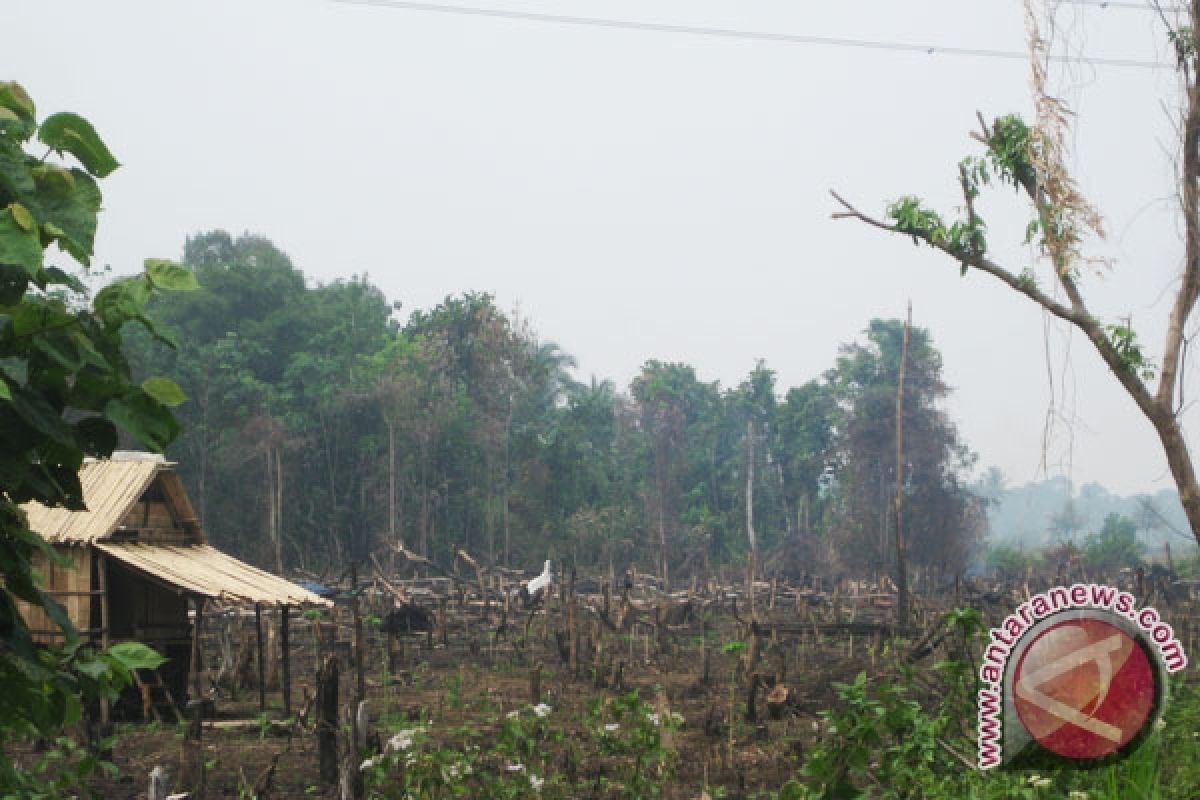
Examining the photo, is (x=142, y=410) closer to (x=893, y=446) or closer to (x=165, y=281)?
(x=165, y=281)

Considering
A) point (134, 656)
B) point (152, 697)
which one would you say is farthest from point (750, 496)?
point (134, 656)

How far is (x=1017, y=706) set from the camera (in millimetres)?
3145

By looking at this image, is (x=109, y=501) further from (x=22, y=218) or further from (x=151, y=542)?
(x=22, y=218)

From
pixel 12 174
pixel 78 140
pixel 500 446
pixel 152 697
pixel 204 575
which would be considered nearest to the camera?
pixel 12 174

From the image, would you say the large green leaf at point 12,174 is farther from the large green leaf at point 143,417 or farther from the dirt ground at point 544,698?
the dirt ground at point 544,698

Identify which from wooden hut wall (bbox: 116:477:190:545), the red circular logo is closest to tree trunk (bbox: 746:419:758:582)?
wooden hut wall (bbox: 116:477:190:545)

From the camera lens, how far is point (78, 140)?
2426mm

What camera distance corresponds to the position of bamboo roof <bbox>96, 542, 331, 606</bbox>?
41.2ft

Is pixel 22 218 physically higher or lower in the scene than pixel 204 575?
higher

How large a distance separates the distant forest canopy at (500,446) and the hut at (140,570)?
1990 cm

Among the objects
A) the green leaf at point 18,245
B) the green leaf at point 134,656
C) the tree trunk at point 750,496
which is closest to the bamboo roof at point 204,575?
the green leaf at point 134,656

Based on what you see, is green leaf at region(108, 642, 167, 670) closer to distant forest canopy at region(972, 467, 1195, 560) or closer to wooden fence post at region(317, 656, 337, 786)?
wooden fence post at region(317, 656, 337, 786)

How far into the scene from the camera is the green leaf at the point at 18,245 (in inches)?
83.8

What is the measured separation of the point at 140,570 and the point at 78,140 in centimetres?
1151
